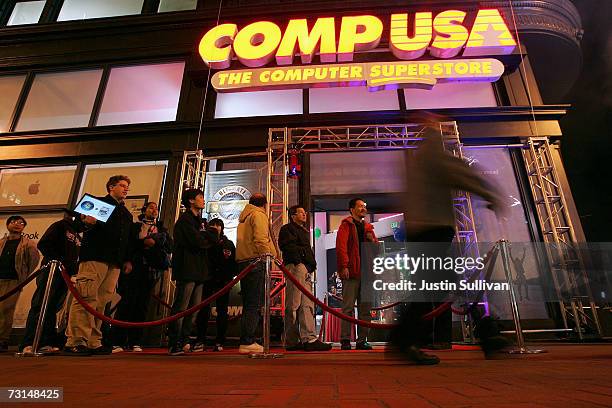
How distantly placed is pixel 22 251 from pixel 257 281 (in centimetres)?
423

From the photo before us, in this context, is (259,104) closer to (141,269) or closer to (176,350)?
(141,269)

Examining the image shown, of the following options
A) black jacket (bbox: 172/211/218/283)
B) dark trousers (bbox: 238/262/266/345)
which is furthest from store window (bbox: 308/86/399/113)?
dark trousers (bbox: 238/262/266/345)

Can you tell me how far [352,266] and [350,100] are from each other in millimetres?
5094

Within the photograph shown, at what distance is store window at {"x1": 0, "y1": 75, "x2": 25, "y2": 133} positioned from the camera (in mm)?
9086

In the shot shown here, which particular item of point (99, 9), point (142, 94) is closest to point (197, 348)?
point (142, 94)

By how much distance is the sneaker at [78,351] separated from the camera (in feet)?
13.0

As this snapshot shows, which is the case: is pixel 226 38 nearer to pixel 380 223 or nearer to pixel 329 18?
pixel 329 18

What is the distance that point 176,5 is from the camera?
1038 centimetres

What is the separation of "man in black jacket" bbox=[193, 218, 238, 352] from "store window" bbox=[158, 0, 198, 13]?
26.3 ft

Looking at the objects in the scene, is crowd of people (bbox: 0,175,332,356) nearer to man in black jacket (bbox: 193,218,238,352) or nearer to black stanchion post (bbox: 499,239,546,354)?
man in black jacket (bbox: 193,218,238,352)

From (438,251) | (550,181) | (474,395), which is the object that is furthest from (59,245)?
(550,181)

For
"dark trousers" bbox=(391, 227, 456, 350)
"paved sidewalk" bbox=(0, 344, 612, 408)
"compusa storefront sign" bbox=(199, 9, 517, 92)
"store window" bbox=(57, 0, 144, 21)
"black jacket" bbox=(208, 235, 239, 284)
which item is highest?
"store window" bbox=(57, 0, 144, 21)

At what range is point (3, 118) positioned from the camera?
9.16m

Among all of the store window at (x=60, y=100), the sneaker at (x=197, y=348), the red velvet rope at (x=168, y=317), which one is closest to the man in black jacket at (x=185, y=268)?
the red velvet rope at (x=168, y=317)
